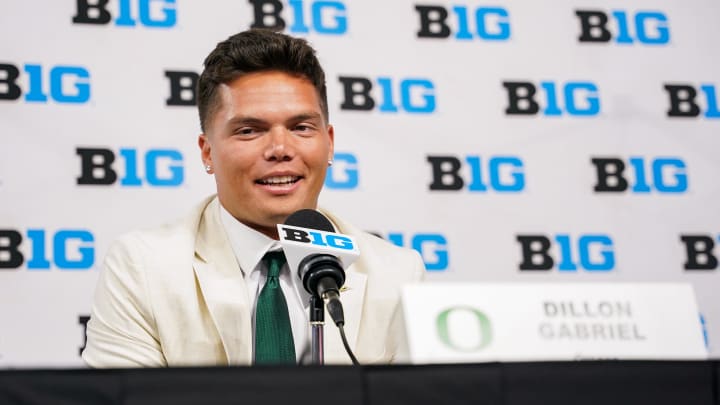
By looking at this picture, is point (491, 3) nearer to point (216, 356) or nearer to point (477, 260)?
point (477, 260)

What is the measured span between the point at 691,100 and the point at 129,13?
6.47 feet

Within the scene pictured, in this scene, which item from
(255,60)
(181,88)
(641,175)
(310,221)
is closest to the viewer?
(310,221)

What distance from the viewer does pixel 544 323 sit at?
46.4 inches

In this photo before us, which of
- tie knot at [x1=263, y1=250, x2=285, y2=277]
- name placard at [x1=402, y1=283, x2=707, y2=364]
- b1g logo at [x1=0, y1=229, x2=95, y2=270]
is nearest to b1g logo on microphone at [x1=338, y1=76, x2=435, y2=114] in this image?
b1g logo at [x1=0, y1=229, x2=95, y2=270]

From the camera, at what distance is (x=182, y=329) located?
187 cm

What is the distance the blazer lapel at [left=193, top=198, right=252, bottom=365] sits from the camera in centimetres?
184

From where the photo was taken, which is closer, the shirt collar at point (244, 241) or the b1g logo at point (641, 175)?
the shirt collar at point (244, 241)

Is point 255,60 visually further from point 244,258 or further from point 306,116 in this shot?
point 244,258

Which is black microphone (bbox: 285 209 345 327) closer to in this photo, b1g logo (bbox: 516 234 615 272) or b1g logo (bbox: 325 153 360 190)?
b1g logo (bbox: 325 153 360 190)

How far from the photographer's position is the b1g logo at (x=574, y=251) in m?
3.09

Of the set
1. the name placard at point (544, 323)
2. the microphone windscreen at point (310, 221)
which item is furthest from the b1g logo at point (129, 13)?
the name placard at point (544, 323)

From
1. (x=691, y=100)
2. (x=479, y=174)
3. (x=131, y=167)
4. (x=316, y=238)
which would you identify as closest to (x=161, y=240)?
(x=316, y=238)

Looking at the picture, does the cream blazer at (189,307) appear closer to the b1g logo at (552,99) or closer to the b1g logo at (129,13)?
the b1g logo at (129,13)

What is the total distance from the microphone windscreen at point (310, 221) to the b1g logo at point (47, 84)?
60.2 inches
